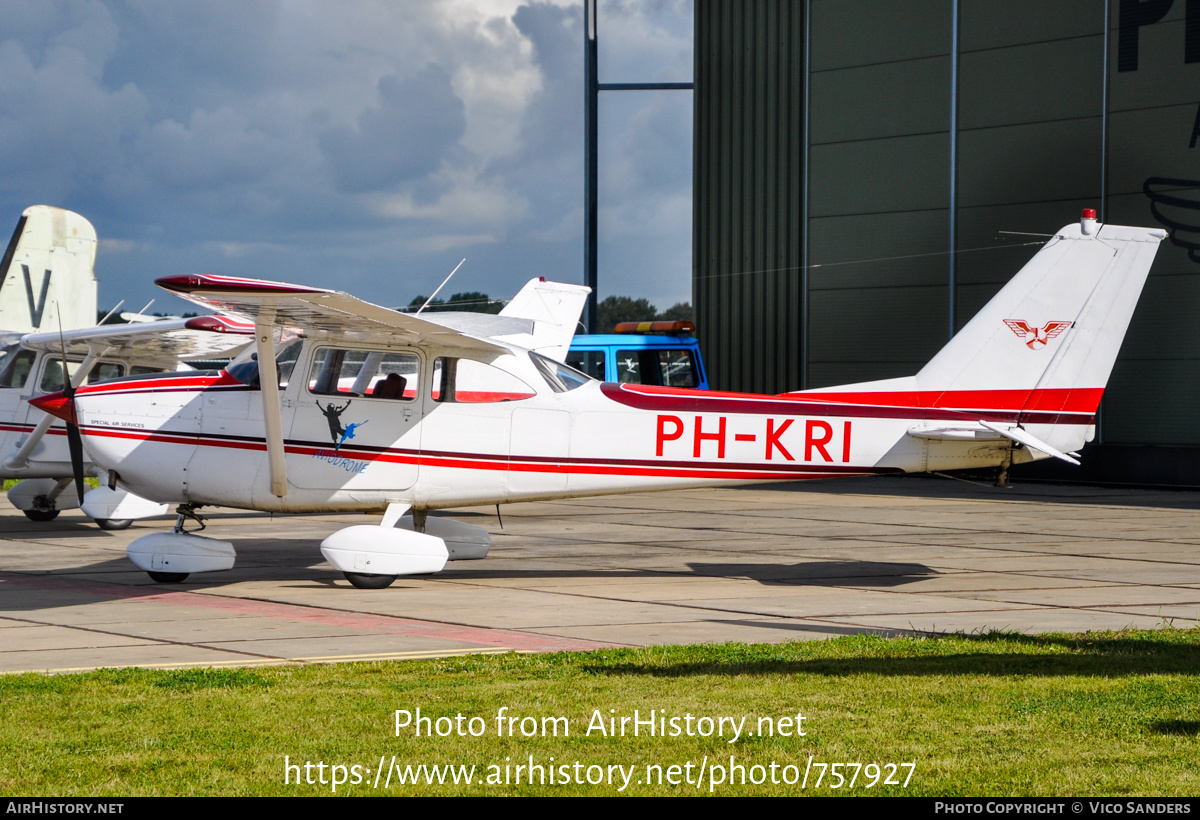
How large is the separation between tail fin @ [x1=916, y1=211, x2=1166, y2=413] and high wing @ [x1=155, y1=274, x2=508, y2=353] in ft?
14.3

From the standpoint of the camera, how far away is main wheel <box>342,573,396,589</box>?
435 inches

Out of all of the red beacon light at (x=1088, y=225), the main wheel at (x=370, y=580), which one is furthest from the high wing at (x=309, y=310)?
the red beacon light at (x=1088, y=225)

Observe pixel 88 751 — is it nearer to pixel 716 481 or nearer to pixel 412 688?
pixel 412 688

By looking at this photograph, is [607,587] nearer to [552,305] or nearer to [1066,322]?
[1066,322]

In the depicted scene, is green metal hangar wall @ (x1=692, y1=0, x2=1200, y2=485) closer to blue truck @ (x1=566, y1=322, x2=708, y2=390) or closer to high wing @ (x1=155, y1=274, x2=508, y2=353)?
blue truck @ (x1=566, y1=322, x2=708, y2=390)

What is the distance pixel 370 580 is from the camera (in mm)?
11062

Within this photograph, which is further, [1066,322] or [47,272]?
[47,272]

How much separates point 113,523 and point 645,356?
37.8 ft

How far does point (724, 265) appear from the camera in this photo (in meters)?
31.0

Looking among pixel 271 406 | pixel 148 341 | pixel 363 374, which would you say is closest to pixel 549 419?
pixel 363 374

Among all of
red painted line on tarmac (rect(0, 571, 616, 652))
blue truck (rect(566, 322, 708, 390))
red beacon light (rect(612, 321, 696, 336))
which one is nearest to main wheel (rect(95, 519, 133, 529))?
red painted line on tarmac (rect(0, 571, 616, 652))

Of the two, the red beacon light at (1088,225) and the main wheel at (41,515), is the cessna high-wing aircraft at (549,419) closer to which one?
the red beacon light at (1088,225)

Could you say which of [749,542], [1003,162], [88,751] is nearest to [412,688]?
[88,751]

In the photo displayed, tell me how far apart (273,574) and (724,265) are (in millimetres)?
20441
